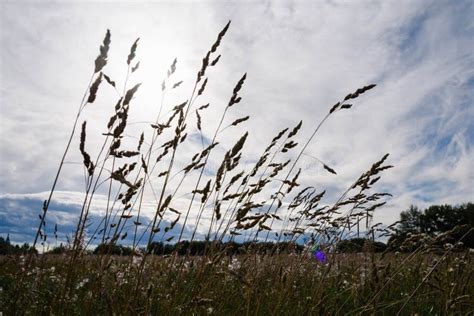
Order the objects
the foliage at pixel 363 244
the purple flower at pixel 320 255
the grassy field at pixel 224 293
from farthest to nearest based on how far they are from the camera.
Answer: the purple flower at pixel 320 255, the foliage at pixel 363 244, the grassy field at pixel 224 293

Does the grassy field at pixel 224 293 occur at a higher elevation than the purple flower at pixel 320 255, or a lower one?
lower

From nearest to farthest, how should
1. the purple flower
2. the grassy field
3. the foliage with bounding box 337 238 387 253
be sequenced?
the grassy field < the foliage with bounding box 337 238 387 253 < the purple flower

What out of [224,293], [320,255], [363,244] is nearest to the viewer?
[224,293]

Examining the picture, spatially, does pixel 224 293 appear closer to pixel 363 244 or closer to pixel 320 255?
pixel 320 255

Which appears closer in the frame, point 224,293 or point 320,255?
point 224,293

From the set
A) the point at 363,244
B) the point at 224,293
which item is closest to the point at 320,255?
the point at 363,244

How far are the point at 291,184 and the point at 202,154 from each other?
91 centimetres

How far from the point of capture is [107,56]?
1.91 meters

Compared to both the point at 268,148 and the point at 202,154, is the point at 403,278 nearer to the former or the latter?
the point at 268,148

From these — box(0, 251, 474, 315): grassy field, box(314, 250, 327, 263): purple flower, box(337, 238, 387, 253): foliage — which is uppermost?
box(337, 238, 387, 253): foliage

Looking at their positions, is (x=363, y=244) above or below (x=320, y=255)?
above

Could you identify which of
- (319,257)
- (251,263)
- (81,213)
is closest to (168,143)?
(81,213)

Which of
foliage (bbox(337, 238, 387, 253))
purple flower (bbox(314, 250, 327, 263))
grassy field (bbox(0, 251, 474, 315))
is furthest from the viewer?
purple flower (bbox(314, 250, 327, 263))

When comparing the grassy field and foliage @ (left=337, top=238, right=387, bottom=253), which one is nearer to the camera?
the grassy field
